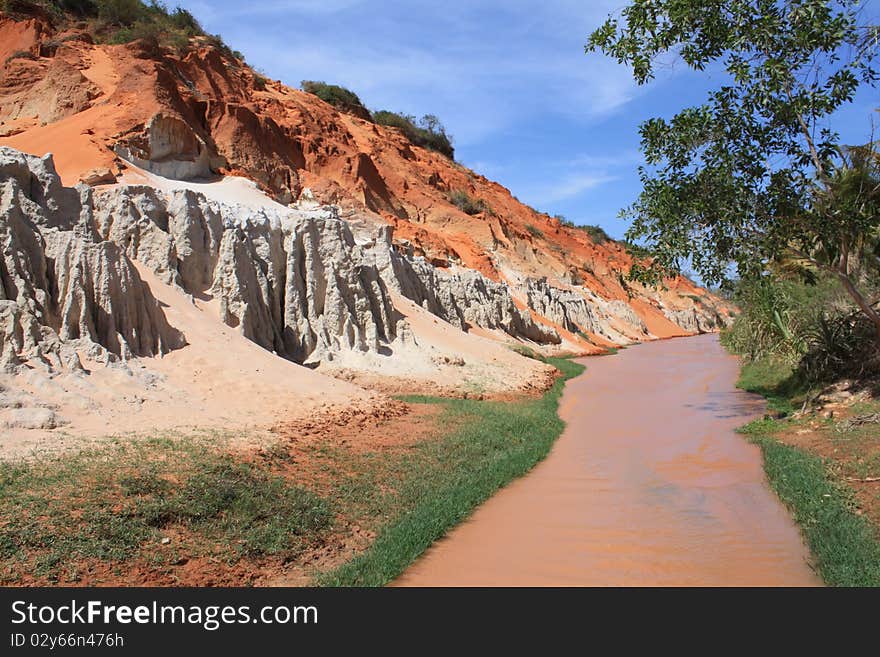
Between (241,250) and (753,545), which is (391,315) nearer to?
(241,250)

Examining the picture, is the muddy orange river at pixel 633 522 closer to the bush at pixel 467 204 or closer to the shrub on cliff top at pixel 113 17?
the shrub on cliff top at pixel 113 17

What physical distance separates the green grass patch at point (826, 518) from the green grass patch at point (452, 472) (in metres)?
3.52

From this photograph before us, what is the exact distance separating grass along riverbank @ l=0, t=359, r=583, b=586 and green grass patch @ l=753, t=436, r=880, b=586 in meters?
3.55

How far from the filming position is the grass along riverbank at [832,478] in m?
5.71

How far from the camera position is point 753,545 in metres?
6.52

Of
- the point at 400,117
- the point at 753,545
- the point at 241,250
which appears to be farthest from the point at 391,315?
the point at 400,117

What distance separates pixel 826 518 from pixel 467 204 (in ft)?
176

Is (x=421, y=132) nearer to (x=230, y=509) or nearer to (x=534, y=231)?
(x=534, y=231)

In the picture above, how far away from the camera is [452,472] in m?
9.16

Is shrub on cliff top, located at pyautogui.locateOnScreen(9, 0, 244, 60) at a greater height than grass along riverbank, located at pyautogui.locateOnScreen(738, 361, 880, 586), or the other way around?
shrub on cliff top, located at pyautogui.locateOnScreen(9, 0, 244, 60)

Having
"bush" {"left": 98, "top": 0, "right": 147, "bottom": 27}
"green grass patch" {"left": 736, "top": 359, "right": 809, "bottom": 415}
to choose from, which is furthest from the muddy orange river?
"bush" {"left": 98, "top": 0, "right": 147, "bottom": 27}

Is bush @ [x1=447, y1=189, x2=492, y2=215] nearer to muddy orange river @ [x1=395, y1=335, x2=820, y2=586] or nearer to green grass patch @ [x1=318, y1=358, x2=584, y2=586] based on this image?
green grass patch @ [x1=318, y1=358, x2=584, y2=586]

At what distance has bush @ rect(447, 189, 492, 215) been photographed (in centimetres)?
5844

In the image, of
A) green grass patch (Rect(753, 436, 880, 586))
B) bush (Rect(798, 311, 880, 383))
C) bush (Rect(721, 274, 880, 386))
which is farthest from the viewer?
bush (Rect(721, 274, 880, 386))
